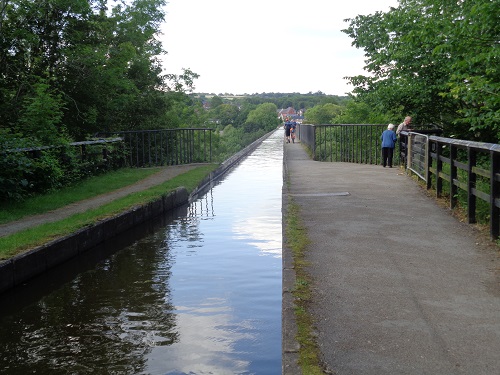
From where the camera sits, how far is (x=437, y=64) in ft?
57.5

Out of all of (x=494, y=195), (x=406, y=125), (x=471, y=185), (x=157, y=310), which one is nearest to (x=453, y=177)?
(x=471, y=185)

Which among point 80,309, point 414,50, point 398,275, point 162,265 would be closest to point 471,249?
point 398,275

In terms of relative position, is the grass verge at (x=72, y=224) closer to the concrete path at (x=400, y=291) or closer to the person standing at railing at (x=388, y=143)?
the concrete path at (x=400, y=291)

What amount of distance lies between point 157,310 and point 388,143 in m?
14.0

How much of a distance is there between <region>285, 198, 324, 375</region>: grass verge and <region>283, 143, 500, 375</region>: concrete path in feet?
0.23

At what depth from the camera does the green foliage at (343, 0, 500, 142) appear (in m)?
10.9

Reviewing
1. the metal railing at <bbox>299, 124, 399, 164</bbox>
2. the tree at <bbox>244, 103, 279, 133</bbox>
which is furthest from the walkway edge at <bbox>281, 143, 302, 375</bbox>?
the tree at <bbox>244, 103, 279, 133</bbox>

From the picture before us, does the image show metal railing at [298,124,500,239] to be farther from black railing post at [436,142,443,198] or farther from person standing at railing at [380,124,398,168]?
person standing at railing at [380,124,398,168]

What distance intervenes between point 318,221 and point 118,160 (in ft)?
38.3

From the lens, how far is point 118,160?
19938mm

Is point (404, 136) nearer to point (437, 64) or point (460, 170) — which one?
point (437, 64)

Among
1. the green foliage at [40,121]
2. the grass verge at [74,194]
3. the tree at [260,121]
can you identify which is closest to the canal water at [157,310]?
the grass verge at [74,194]

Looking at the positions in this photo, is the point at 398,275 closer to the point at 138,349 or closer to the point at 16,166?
the point at 138,349

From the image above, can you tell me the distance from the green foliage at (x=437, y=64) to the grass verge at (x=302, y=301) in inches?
169
